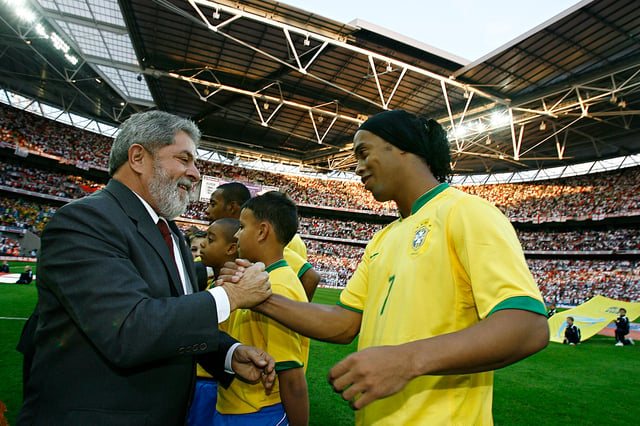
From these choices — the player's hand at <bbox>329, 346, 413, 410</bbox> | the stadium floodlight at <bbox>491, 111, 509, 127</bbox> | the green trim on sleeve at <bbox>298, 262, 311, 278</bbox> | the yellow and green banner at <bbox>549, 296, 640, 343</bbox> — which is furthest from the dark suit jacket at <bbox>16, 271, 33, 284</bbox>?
the stadium floodlight at <bbox>491, 111, 509, 127</bbox>

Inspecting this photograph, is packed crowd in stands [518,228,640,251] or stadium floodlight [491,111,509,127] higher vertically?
stadium floodlight [491,111,509,127]

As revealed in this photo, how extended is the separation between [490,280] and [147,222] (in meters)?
1.58

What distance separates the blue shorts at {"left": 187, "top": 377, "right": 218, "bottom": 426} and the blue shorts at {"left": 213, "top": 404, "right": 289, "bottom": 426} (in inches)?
18.2

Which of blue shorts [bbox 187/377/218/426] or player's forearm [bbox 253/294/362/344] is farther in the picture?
blue shorts [bbox 187/377/218/426]

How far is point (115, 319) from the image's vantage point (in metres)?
1.44

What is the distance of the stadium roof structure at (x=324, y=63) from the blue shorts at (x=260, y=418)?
553 inches

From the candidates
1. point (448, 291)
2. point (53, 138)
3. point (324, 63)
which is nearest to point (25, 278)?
point (324, 63)

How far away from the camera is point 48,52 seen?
24.9m

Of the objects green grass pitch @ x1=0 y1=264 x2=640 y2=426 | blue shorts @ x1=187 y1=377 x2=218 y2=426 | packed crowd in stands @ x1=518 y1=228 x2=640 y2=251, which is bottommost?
green grass pitch @ x1=0 y1=264 x2=640 y2=426

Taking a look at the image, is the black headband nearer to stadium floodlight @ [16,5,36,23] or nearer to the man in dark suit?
the man in dark suit

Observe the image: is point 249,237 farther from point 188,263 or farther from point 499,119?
point 499,119

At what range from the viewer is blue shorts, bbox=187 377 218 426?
2.85 meters

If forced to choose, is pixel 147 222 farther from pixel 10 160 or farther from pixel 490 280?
pixel 10 160

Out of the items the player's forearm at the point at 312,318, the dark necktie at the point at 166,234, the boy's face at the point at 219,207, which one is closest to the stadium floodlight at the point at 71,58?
the boy's face at the point at 219,207
